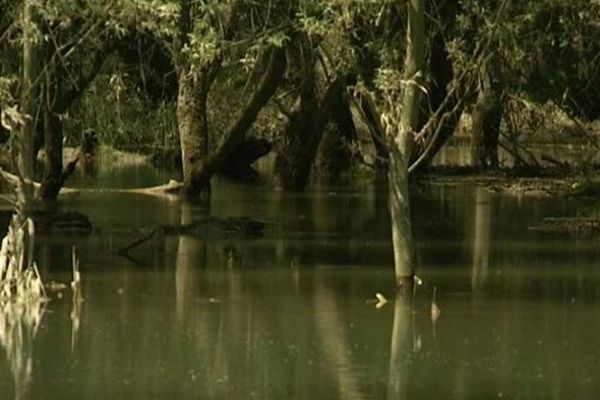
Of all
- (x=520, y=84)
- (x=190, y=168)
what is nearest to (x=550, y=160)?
(x=520, y=84)

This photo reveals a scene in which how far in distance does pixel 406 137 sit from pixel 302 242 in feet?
24.6

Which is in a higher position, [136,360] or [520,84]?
[520,84]

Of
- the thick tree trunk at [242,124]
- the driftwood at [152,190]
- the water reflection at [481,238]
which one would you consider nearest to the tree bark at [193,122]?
the thick tree trunk at [242,124]

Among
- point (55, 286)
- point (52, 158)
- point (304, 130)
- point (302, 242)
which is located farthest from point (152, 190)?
point (55, 286)

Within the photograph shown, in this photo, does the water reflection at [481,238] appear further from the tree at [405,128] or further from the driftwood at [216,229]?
the driftwood at [216,229]

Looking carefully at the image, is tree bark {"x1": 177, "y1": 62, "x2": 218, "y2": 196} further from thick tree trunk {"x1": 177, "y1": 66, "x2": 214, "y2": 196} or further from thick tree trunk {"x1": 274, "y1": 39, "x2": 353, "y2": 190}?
thick tree trunk {"x1": 274, "y1": 39, "x2": 353, "y2": 190}

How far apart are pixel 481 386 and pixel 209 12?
687 centimetres

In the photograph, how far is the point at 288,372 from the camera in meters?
15.5

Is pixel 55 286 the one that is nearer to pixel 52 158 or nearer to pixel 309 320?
pixel 309 320

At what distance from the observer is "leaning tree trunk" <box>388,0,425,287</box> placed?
20094 mm

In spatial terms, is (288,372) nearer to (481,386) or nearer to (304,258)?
(481,386)

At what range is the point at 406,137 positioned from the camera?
20.1 metres

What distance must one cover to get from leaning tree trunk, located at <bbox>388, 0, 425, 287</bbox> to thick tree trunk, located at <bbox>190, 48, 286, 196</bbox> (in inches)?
498

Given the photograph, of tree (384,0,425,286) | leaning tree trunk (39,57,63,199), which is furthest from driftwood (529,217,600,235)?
tree (384,0,425,286)
